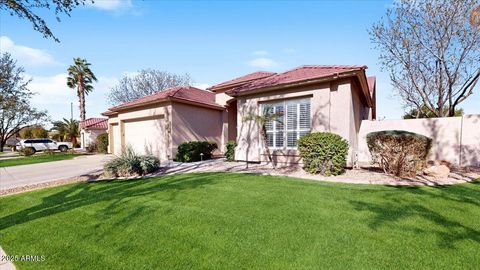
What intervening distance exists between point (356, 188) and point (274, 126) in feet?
17.9

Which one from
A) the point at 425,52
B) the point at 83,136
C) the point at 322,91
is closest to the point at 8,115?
the point at 83,136

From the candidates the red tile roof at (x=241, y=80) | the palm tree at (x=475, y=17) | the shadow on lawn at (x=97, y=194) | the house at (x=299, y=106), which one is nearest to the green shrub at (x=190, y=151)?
the house at (x=299, y=106)

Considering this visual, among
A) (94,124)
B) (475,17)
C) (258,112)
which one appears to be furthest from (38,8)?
(94,124)

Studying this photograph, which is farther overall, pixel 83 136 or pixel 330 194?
pixel 83 136

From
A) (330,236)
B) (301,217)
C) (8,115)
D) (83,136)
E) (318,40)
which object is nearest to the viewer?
(330,236)

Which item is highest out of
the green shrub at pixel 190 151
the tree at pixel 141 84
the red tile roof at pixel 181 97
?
the tree at pixel 141 84

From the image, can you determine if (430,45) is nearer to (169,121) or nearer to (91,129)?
(169,121)

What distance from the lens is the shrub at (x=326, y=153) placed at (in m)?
8.55

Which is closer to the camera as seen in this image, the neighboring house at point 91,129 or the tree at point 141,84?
the neighboring house at point 91,129

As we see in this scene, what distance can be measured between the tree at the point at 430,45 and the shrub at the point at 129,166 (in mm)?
16646

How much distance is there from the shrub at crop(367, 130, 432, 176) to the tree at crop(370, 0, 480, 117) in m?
10.2

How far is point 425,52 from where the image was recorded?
1501 cm

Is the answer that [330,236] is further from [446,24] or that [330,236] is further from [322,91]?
[446,24]

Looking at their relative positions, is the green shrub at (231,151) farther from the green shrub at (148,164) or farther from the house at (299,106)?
the green shrub at (148,164)
